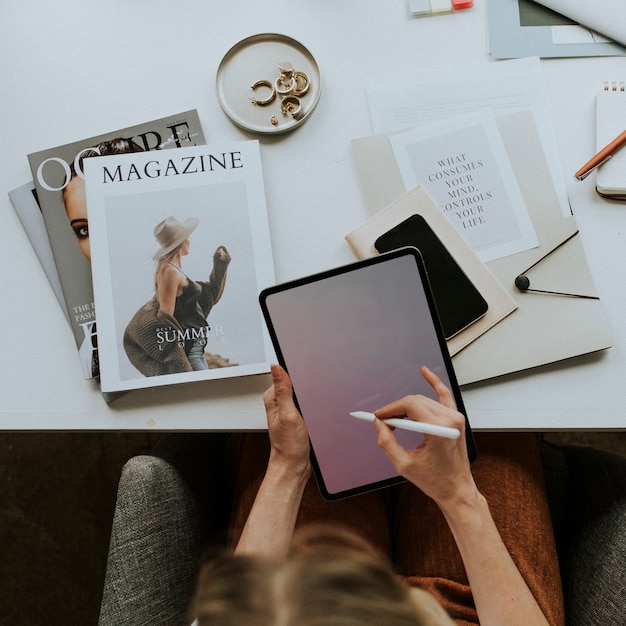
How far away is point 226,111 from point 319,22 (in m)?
0.18

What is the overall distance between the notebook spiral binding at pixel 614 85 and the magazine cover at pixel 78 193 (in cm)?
55

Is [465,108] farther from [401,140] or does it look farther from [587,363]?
[587,363]

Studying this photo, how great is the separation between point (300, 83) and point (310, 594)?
624 mm

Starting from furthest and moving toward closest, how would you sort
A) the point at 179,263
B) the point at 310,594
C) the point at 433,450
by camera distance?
the point at 179,263, the point at 433,450, the point at 310,594

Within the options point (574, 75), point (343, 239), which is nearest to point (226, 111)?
point (343, 239)

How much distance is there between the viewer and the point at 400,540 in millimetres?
865

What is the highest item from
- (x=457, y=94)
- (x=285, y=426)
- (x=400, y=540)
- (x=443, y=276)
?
(x=457, y=94)

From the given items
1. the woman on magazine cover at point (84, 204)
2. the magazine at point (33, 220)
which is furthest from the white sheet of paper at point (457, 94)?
the magazine at point (33, 220)

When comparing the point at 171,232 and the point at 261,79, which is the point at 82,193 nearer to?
the point at 171,232

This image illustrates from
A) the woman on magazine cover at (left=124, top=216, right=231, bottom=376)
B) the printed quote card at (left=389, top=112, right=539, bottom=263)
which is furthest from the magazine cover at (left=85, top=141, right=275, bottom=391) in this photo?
the printed quote card at (left=389, top=112, right=539, bottom=263)

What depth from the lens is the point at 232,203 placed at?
30.8 inches

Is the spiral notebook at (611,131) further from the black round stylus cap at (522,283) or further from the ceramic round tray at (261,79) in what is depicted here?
the ceramic round tray at (261,79)

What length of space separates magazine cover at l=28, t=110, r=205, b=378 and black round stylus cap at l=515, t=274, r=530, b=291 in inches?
17.9

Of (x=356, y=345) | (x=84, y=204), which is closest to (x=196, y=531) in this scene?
(x=356, y=345)
